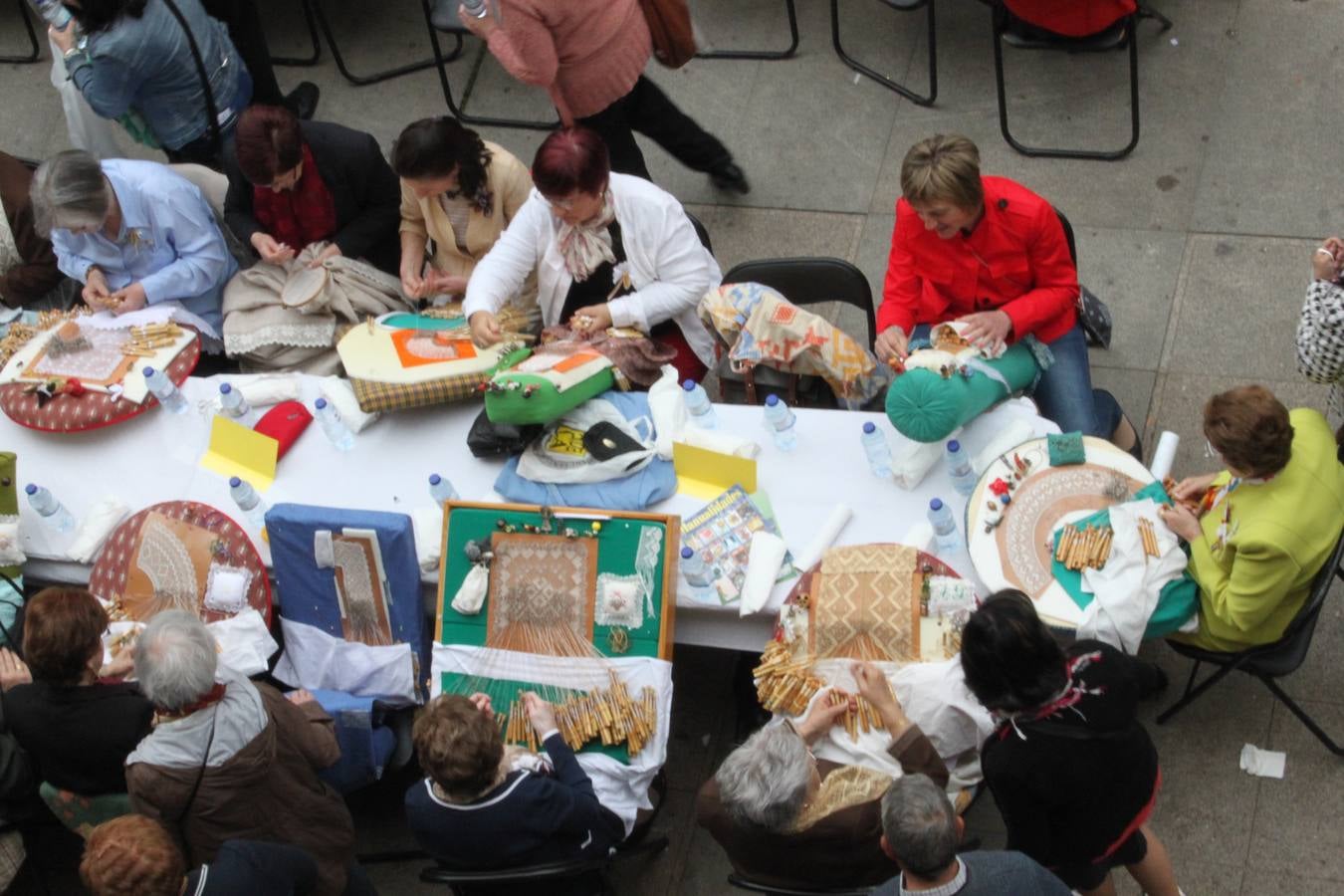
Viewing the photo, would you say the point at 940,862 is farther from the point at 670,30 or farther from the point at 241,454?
the point at 670,30

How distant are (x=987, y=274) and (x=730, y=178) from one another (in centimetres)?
184

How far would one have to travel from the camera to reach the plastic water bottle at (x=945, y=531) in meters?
3.62

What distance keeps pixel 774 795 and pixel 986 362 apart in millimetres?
1455

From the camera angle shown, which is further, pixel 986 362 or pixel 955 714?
pixel 986 362

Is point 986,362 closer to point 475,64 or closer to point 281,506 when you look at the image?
point 281,506

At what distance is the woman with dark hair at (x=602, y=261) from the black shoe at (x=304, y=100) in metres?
2.31

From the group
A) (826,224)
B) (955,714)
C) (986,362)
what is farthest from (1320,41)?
(955,714)

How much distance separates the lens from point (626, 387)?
166 inches

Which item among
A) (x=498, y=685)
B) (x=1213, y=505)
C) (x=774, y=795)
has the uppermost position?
(x=1213, y=505)

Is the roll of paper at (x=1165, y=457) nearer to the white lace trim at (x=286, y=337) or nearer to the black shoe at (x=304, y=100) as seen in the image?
the white lace trim at (x=286, y=337)

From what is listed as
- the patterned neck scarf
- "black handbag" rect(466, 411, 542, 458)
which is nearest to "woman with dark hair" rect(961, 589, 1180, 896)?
"black handbag" rect(466, 411, 542, 458)

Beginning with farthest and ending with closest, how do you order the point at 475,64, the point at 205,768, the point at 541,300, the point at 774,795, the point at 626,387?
the point at 475,64
the point at 541,300
the point at 626,387
the point at 205,768
the point at 774,795

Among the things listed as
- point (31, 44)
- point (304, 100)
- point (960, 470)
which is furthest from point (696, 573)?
point (31, 44)

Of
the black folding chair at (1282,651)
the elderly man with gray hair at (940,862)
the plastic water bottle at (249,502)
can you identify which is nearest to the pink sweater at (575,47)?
the plastic water bottle at (249,502)
